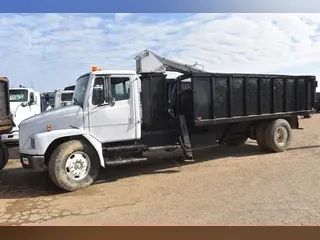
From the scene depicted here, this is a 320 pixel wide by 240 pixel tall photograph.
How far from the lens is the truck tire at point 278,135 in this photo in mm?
9258

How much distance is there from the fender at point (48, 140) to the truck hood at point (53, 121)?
0.13 metres

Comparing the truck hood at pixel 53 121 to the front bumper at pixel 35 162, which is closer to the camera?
the front bumper at pixel 35 162

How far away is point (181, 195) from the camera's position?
5.81m

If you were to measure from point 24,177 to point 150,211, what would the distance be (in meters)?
3.94

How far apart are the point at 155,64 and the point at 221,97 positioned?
9.77ft

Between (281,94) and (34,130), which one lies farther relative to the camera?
(281,94)

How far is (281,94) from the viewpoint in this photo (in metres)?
9.51

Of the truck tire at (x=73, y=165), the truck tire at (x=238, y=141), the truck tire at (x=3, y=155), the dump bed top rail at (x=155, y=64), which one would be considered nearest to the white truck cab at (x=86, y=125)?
the truck tire at (x=73, y=165)

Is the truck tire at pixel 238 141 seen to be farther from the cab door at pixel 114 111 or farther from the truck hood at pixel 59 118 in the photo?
the truck hood at pixel 59 118

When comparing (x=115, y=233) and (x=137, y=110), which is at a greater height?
(x=137, y=110)

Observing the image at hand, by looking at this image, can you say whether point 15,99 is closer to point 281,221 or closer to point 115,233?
point 115,233

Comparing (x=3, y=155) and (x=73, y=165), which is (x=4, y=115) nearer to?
(x=3, y=155)

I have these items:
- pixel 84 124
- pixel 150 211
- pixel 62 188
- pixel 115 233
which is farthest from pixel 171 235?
pixel 84 124

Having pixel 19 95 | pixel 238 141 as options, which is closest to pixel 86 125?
pixel 238 141
